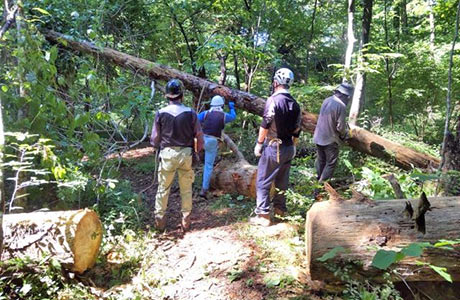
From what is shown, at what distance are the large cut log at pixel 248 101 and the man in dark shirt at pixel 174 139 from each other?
2223 mm

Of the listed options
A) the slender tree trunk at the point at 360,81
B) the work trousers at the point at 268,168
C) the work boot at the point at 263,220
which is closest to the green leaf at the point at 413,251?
the work trousers at the point at 268,168

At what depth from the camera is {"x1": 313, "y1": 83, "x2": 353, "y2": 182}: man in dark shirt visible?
5.45m

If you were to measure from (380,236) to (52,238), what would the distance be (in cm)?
342

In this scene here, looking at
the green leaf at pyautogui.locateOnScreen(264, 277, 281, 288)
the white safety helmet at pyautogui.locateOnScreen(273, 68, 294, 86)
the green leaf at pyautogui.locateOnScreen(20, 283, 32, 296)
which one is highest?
the white safety helmet at pyautogui.locateOnScreen(273, 68, 294, 86)

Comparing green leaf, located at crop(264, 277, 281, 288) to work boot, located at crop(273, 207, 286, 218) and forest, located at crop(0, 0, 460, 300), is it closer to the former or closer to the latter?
forest, located at crop(0, 0, 460, 300)

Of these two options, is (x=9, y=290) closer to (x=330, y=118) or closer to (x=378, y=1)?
(x=330, y=118)

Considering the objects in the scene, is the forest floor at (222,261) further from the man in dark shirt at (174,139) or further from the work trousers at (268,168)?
the man in dark shirt at (174,139)

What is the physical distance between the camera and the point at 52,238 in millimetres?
3748

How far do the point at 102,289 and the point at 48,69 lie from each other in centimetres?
252

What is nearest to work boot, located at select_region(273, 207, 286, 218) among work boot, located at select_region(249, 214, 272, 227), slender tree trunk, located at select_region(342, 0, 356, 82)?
work boot, located at select_region(249, 214, 272, 227)

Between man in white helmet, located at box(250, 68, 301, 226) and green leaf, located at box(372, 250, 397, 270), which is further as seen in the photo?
man in white helmet, located at box(250, 68, 301, 226)

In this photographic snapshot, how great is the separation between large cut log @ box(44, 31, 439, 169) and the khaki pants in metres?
2.45

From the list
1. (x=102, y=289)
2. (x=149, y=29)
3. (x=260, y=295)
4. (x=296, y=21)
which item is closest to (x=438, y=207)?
(x=260, y=295)

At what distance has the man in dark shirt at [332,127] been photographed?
5453 millimetres
